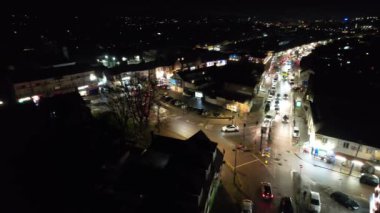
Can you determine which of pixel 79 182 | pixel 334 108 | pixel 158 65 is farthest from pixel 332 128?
pixel 158 65

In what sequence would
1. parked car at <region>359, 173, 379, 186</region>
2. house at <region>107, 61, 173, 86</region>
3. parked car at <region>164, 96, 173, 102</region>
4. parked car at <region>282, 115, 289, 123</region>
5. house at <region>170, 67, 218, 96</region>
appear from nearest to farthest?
1. parked car at <region>359, 173, 379, 186</region>
2. parked car at <region>282, 115, 289, 123</region>
3. parked car at <region>164, 96, 173, 102</region>
4. house at <region>170, 67, 218, 96</region>
5. house at <region>107, 61, 173, 86</region>

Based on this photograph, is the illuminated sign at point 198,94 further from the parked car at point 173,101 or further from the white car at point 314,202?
the white car at point 314,202

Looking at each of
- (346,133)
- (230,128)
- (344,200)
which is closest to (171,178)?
(344,200)

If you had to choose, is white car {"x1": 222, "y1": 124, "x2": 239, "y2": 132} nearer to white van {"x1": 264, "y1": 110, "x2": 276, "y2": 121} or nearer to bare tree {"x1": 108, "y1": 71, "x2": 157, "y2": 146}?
white van {"x1": 264, "y1": 110, "x2": 276, "y2": 121}

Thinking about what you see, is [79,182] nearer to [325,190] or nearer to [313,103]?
[325,190]

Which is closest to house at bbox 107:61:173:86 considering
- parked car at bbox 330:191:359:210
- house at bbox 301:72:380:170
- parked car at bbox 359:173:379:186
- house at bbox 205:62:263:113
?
house at bbox 205:62:263:113

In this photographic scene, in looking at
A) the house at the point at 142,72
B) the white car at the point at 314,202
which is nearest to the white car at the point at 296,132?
the white car at the point at 314,202

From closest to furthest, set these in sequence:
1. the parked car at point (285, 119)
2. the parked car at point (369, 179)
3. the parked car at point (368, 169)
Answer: the parked car at point (369, 179), the parked car at point (368, 169), the parked car at point (285, 119)
